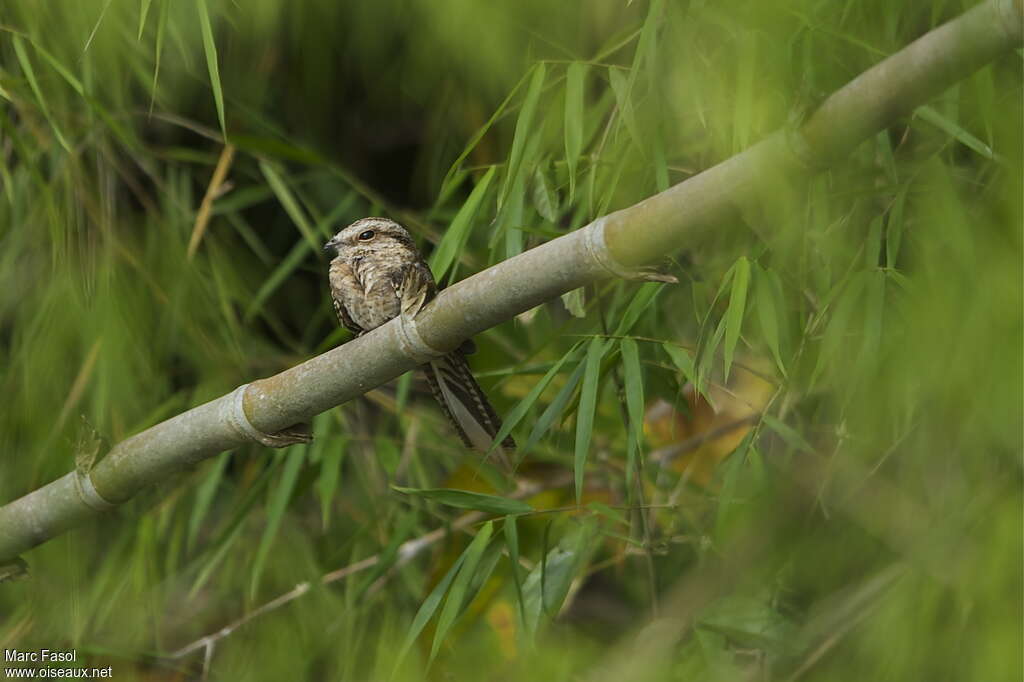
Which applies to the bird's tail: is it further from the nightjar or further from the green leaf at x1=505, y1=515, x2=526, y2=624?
the green leaf at x1=505, y1=515, x2=526, y2=624

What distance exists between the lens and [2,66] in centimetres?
257

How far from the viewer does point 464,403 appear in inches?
88.3

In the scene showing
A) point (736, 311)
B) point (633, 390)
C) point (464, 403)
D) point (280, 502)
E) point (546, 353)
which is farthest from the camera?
point (546, 353)

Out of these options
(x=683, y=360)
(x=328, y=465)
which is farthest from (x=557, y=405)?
(x=328, y=465)

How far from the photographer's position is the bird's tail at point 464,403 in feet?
7.20

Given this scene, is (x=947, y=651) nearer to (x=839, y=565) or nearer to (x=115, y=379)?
(x=839, y=565)

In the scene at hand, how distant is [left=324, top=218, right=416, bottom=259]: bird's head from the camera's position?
2.41 m

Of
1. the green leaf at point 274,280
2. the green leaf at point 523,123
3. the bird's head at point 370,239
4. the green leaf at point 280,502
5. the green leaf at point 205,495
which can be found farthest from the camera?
the green leaf at point 274,280

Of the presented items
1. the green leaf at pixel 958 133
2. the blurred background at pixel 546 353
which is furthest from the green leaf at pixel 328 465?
the green leaf at pixel 958 133

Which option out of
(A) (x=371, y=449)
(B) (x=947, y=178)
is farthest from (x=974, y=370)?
(A) (x=371, y=449)

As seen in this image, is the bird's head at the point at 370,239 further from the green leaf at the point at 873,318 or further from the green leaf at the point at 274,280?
the green leaf at the point at 873,318

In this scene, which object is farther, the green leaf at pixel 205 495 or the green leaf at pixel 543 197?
the green leaf at pixel 205 495

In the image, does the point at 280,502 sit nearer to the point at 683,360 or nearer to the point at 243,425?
the point at 243,425

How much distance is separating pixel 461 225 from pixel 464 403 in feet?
1.22
